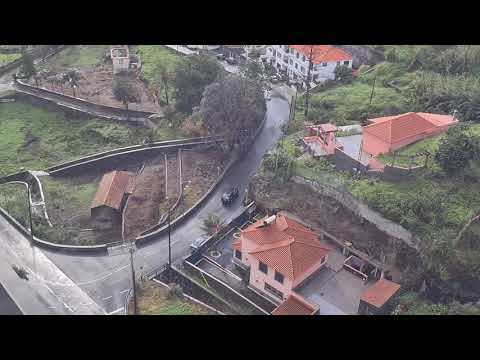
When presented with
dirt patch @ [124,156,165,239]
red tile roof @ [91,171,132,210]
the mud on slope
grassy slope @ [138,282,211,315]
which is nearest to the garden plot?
dirt patch @ [124,156,165,239]

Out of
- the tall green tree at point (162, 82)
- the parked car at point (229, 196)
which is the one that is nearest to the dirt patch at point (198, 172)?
the parked car at point (229, 196)

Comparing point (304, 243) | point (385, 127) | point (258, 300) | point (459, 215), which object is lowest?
point (258, 300)

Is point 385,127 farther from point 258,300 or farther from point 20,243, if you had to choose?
point 20,243

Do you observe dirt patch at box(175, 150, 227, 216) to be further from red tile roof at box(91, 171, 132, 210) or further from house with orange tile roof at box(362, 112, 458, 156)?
house with orange tile roof at box(362, 112, 458, 156)

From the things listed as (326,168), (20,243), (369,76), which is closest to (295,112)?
(369,76)

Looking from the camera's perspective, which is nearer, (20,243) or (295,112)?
(20,243)
